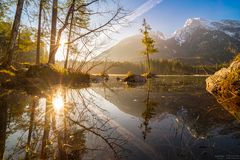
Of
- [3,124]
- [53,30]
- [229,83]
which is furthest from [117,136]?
[53,30]

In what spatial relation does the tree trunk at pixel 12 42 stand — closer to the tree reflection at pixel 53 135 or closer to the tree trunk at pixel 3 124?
the tree trunk at pixel 3 124

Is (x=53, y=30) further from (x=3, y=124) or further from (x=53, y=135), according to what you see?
(x=53, y=135)

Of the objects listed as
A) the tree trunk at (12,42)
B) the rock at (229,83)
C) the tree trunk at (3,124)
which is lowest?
the tree trunk at (3,124)

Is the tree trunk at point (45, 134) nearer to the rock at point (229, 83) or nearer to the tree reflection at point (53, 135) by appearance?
the tree reflection at point (53, 135)

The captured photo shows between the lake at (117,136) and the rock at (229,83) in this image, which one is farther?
the rock at (229,83)

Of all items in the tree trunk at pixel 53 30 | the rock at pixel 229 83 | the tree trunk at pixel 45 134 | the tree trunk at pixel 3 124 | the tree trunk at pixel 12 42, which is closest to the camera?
the tree trunk at pixel 45 134

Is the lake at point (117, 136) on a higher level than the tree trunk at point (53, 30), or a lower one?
lower

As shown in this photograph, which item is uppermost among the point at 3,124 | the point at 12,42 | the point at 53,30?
the point at 53,30

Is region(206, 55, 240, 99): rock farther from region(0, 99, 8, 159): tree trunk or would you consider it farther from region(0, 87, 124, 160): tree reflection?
region(0, 99, 8, 159): tree trunk

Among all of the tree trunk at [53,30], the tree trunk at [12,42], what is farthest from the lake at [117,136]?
the tree trunk at [53,30]

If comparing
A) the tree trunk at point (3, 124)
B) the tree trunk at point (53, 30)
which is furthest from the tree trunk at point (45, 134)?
the tree trunk at point (53, 30)

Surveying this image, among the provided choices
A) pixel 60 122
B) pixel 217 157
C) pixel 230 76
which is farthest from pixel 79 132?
pixel 230 76

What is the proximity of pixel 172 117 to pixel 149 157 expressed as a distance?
72.6 inches

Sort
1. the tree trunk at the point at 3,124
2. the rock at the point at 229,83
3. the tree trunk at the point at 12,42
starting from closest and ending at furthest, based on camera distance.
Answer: the tree trunk at the point at 3,124, the rock at the point at 229,83, the tree trunk at the point at 12,42
